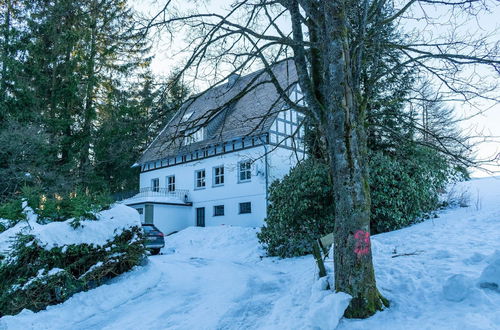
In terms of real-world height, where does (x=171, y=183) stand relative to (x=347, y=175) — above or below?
above

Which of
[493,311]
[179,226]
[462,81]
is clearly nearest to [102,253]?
[493,311]

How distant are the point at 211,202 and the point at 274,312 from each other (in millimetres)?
19774

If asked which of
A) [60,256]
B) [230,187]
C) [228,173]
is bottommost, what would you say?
[60,256]

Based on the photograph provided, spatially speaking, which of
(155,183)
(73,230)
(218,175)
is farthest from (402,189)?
(155,183)

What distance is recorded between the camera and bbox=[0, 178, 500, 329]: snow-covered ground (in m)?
4.39

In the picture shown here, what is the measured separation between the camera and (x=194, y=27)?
23.7 ft

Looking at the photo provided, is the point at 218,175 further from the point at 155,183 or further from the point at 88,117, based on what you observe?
the point at 88,117

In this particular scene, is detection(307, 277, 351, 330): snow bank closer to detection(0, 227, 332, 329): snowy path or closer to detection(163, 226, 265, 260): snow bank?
detection(0, 227, 332, 329): snowy path

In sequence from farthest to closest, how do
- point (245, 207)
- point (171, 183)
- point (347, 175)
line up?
point (171, 183) < point (245, 207) < point (347, 175)

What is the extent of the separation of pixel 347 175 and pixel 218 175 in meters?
20.5

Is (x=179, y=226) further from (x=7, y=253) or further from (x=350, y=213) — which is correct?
(x=350, y=213)

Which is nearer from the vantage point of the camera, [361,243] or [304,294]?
[361,243]

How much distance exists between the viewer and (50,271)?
6.97 m

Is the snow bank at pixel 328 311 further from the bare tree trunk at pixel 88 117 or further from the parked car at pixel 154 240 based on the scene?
the bare tree trunk at pixel 88 117
